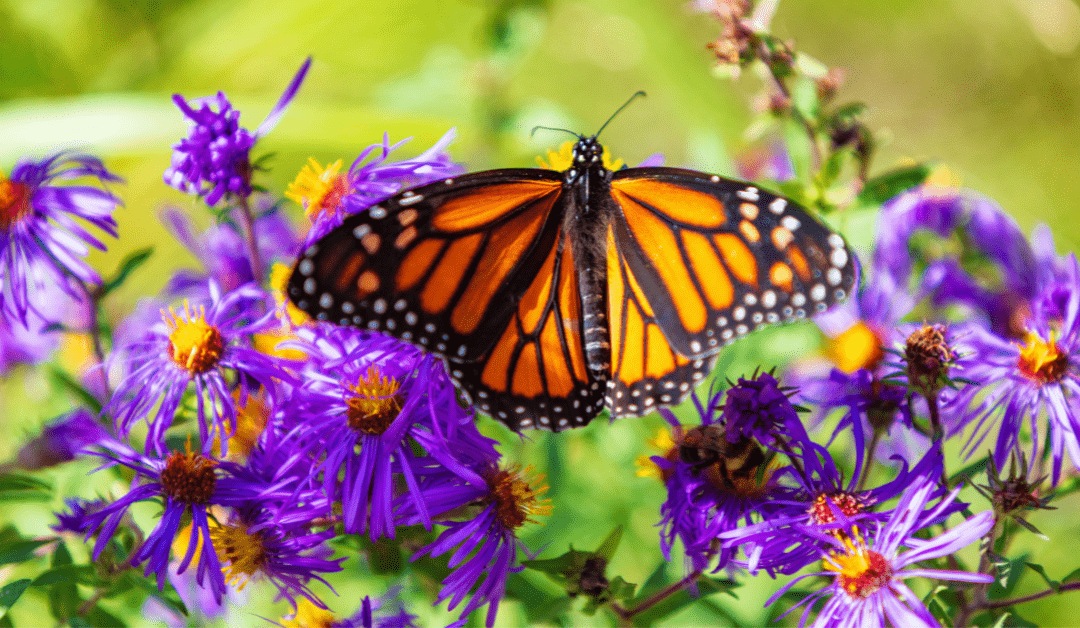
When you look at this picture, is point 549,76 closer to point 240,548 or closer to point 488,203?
point 488,203

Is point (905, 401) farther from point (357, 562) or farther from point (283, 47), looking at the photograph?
point (283, 47)

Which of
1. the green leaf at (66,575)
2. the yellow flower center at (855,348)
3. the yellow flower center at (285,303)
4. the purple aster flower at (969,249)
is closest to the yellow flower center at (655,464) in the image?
the yellow flower center at (855,348)

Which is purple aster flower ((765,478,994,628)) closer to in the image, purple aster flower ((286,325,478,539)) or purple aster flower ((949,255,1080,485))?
purple aster flower ((949,255,1080,485))

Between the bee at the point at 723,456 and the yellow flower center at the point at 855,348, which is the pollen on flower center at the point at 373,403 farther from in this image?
the yellow flower center at the point at 855,348

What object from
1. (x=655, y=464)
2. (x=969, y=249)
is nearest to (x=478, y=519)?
(x=655, y=464)

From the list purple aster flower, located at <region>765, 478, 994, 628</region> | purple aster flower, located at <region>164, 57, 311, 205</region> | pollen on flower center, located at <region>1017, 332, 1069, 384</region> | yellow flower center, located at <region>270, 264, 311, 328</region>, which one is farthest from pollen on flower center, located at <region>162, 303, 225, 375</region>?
pollen on flower center, located at <region>1017, 332, 1069, 384</region>
